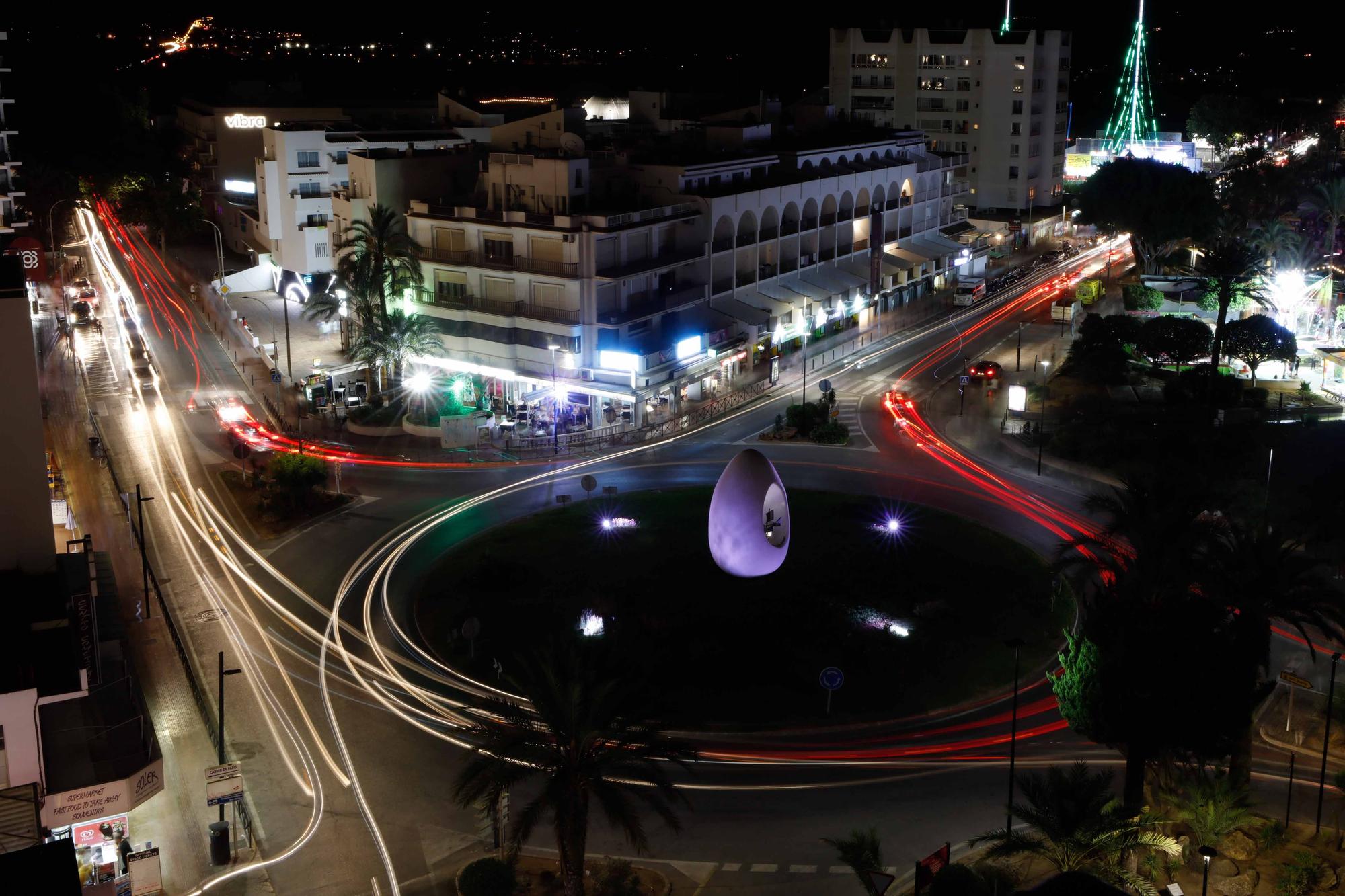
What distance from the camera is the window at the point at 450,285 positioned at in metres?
69.3

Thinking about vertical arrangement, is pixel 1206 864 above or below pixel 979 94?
below

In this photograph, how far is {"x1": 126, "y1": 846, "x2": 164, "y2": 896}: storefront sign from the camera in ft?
92.2

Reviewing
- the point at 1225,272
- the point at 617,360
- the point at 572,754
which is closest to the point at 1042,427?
the point at 1225,272

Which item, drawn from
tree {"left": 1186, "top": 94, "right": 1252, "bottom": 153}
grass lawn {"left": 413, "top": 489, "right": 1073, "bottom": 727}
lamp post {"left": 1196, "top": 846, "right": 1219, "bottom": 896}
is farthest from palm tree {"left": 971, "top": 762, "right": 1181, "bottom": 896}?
tree {"left": 1186, "top": 94, "right": 1252, "bottom": 153}

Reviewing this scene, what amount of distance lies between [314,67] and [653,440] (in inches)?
6060

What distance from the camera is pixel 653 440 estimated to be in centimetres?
6316

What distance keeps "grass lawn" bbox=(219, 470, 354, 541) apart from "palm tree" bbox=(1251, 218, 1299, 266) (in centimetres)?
6545

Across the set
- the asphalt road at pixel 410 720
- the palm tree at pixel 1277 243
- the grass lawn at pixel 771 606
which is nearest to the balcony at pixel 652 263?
the asphalt road at pixel 410 720

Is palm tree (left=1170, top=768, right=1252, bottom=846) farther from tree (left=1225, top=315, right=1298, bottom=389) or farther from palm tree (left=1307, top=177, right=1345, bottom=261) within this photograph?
palm tree (left=1307, top=177, right=1345, bottom=261)

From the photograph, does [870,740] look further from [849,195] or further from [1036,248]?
[1036,248]

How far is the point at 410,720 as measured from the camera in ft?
119

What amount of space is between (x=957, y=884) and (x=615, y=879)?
309 inches

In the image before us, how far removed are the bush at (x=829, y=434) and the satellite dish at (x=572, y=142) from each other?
845 inches

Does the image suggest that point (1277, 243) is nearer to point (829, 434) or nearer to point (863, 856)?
point (829, 434)
